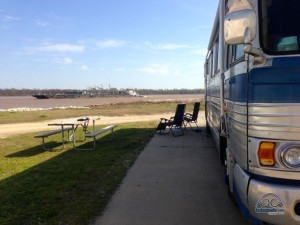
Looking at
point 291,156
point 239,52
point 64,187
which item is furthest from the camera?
point 64,187

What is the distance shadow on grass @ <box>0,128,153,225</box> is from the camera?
5000mm

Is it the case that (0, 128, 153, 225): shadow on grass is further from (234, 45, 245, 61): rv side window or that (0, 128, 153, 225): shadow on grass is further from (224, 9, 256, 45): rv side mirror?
(224, 9, 256, 45): rv side mirror

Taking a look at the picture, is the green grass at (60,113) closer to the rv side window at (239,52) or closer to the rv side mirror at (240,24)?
the rv side window at (239,52)

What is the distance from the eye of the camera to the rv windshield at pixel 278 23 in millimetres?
3160

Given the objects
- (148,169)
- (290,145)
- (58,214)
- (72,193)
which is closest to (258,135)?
(290,145)

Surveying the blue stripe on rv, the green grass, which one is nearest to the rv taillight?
the blue stripe on rv

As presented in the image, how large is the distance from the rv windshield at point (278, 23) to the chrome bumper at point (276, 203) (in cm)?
111

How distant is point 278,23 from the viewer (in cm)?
320

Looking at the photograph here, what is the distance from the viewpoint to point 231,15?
3084mm

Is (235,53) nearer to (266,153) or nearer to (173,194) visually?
(266,153)

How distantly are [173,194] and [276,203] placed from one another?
291 centimetres

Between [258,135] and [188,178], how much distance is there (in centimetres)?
375

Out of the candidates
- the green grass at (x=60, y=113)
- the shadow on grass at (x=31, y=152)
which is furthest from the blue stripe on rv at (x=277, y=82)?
the green grass at (x=60, y=113)

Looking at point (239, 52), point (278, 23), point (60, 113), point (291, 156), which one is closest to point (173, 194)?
point (239, 52)
